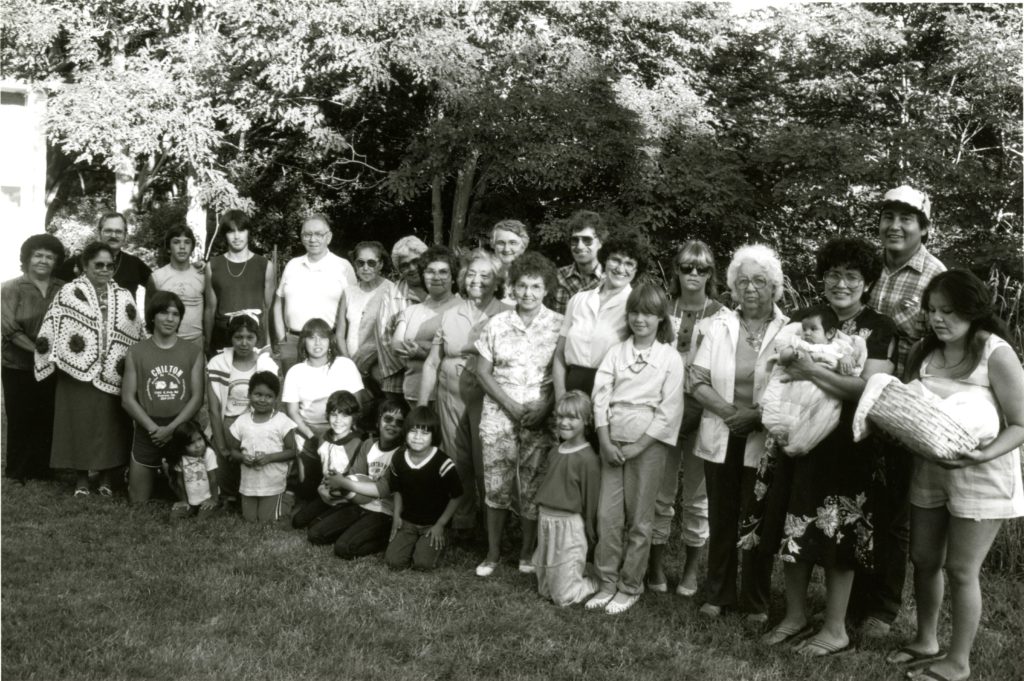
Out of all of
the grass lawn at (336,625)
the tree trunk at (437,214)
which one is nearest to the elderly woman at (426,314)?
the grass lawn at (336,625)

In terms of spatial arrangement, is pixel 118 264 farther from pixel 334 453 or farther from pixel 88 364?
pixel 334 453

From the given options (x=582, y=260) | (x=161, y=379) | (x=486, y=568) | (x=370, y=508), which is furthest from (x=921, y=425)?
(x=161, y=379)

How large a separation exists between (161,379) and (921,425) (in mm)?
4871

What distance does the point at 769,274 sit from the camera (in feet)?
14.9

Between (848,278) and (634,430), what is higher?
(848,278)

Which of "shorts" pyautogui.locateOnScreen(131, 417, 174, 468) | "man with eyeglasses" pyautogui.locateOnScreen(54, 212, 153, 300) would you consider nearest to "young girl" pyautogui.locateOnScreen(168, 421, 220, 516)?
"shorts" pyautogui.locateOnScreen(131, 417, 174, 468)

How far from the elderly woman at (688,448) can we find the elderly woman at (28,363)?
4666mm

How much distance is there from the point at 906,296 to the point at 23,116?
A: 666 inches

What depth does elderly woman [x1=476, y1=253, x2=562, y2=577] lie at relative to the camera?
528 centimetres

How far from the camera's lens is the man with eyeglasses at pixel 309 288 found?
686 centimetres

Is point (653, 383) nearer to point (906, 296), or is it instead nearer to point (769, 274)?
point (769, 274)

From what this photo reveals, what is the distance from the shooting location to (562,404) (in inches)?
194

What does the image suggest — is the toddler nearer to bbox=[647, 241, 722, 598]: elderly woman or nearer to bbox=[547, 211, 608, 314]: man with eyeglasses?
bbox=[647, 241, 722, 598]: elderly woman

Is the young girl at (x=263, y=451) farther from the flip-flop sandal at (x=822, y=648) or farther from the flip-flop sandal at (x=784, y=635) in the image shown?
the flip-flop sandal at (x=822, y=648)
